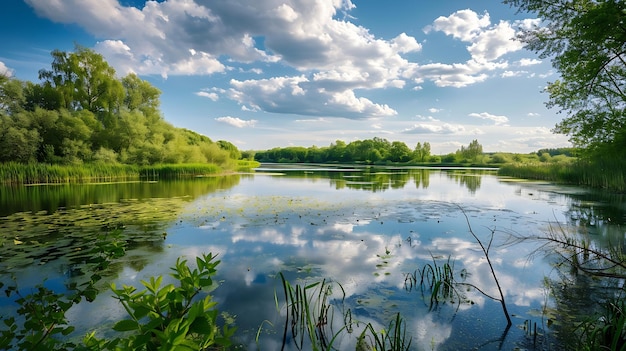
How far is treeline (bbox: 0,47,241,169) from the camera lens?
2617 cm

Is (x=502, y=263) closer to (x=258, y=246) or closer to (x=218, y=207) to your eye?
(x=258, y=246)

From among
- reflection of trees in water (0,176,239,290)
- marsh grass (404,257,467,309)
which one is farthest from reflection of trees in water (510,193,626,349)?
reflection of trees in water (0,176,239,290)

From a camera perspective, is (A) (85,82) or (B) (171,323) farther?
(A) (85,82)

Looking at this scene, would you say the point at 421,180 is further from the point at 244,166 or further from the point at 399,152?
the point at 399,152

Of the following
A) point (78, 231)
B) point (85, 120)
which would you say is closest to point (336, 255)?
point (78, 231)

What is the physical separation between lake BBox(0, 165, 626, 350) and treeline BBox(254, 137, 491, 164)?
81.6 meters

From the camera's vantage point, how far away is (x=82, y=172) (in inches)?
976

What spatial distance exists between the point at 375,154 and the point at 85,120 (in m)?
85.1

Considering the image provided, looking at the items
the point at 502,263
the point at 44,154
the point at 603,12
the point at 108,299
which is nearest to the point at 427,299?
the point at 502,263

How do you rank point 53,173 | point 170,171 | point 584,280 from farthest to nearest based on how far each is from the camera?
point 170,171 < point 53,173 < point 584,280

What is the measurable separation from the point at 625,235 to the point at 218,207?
519 inches

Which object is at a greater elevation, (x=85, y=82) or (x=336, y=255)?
(x=85, y=82)

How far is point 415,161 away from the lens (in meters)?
94.6

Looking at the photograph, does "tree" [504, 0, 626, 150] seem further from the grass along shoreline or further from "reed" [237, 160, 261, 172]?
"reed" [237, 160, 261, 172]
